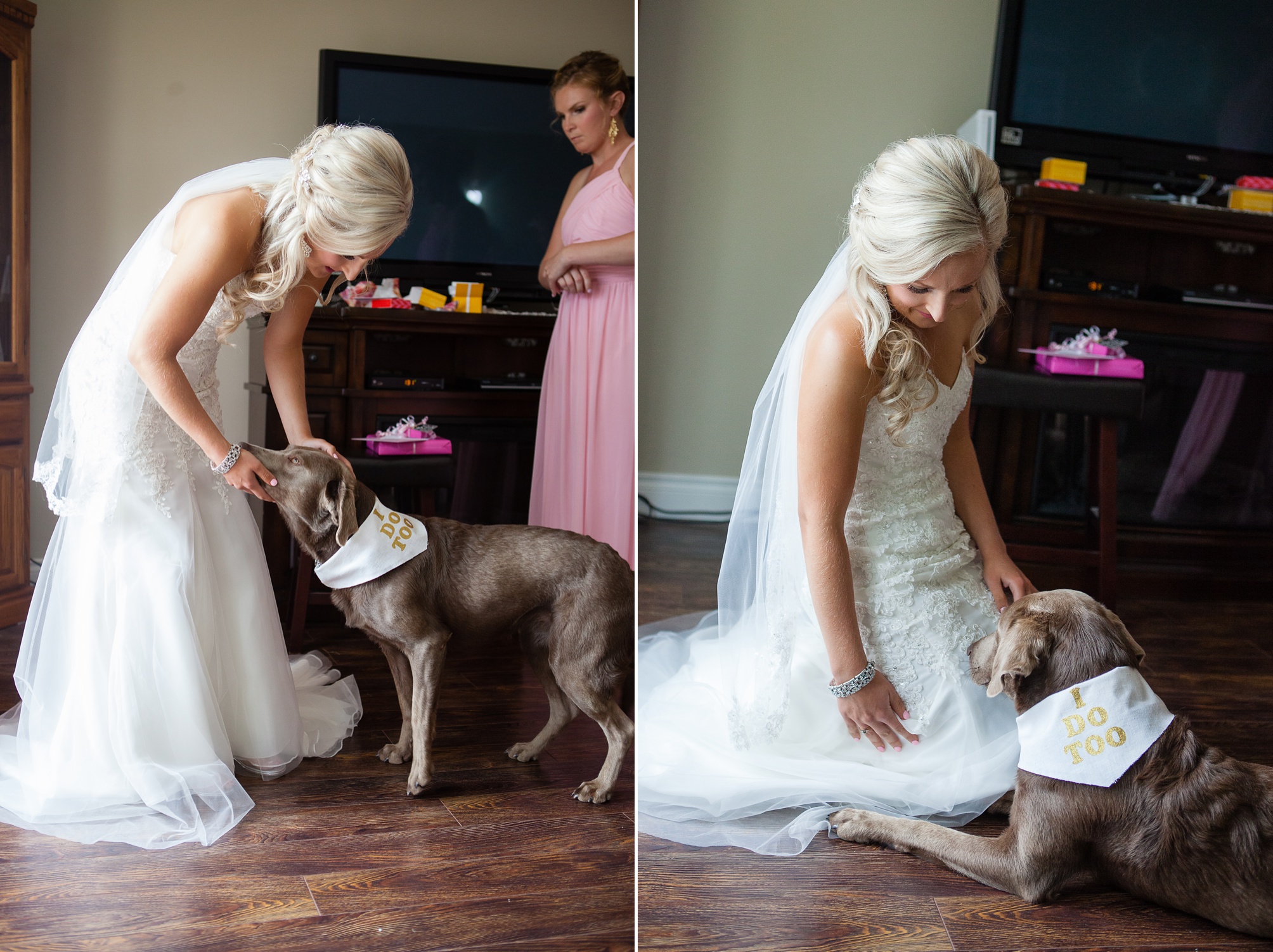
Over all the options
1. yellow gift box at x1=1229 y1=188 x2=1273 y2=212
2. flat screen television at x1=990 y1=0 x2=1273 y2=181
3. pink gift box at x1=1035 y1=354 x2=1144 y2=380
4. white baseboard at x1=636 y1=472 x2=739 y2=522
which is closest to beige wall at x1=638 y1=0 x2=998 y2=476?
white baseboard at x1=636 y1=472 x2=739 y2=522

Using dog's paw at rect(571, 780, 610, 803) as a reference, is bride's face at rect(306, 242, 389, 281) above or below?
above

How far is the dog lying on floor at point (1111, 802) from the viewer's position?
117cm

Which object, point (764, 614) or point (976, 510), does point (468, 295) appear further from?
point (976, 510)

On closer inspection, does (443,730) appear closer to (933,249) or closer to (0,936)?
(0,936)

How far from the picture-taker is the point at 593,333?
85.8 inches

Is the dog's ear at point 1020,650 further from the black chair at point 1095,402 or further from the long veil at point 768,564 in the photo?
the black chair at point 1095,402

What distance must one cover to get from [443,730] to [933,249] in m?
1.30

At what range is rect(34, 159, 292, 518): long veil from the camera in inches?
61.3

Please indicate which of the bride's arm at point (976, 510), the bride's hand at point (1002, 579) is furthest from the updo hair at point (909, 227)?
the bride's hand at point (1002, 579)

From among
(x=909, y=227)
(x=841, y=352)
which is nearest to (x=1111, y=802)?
(x=841, y=352)

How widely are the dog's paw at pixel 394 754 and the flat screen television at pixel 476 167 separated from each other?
131 centimetres

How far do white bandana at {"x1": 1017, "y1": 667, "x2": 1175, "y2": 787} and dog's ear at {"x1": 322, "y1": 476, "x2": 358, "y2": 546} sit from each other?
1078mm

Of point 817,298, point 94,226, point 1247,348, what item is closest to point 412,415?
point 94,226

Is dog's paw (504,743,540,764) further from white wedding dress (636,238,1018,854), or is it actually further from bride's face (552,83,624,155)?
bride's face (552,83,624,155)
